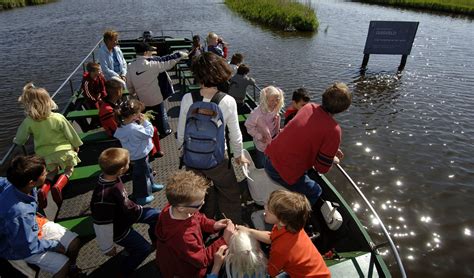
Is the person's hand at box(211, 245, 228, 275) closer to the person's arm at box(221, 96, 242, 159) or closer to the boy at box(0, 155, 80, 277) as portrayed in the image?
the person's arm at box(221, 96, 242, 159)

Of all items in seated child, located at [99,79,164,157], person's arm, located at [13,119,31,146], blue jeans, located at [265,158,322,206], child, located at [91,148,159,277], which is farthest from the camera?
seated child, located at [99,79,164,157]

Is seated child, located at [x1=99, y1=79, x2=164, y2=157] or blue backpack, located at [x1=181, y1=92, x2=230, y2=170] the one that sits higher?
blue backpack, located at [x1=181, y1=92, x2=230, y2=170]

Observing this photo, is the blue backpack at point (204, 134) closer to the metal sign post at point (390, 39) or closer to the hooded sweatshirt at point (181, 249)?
the hooded sweatshirt at point (181, 249)

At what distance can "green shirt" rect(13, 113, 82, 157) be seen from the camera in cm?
474

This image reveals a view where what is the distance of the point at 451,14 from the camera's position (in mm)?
38344

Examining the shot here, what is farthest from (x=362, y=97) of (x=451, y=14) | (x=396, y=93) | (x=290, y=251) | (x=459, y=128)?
(x=451, y=14)

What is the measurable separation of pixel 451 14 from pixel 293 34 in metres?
23.3

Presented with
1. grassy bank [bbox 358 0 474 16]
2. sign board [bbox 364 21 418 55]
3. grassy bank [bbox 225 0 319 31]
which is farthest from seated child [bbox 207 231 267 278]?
grassy bank [bbox 358 0 474 16]

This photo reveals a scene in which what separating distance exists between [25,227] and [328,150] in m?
3.42

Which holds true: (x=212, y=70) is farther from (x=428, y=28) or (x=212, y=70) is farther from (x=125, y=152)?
(x=428, y=28)

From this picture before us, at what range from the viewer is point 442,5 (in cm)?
4025

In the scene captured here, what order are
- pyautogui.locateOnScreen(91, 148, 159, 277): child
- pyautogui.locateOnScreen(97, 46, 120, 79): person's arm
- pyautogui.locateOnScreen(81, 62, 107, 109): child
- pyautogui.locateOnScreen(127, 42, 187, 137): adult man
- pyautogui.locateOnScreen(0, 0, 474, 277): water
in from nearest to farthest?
1. pyautogui.locateOnScreen(91, 148, 159, 277): child
2. pyautogui.locateOnScreen(127, 42, 187, 137): adult man
3. pyautogui.locateOnScreen(81, 62, 107, 109): child
4. pyautogui.locateOnScreen(97, 46, 120, 79): person's arm
5. pyautogui.locateOnScreen(0, 0, 474, 277): water

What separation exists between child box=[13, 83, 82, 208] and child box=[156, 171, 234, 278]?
2405 mm

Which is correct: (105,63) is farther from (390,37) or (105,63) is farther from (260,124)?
(390,37)
